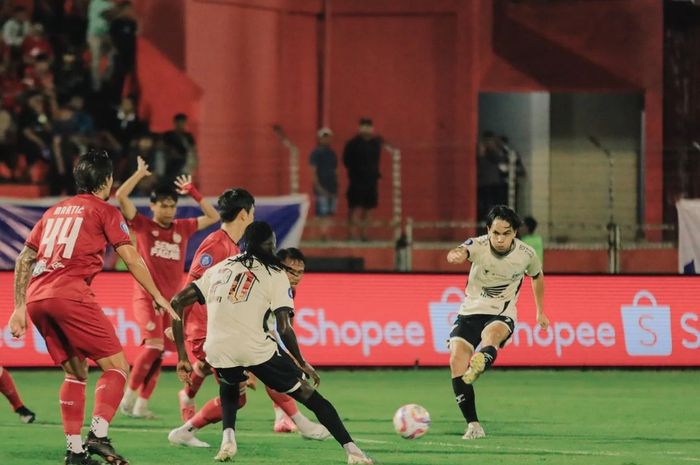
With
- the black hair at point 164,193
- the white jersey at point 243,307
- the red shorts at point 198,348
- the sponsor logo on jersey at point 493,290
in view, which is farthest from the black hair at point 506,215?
the black hair at point 164,193

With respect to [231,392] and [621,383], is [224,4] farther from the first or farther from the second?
[231,392]

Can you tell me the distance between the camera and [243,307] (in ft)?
31.8

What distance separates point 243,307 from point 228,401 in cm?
85

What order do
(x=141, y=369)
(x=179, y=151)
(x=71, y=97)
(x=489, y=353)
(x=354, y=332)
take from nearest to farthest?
(x=489, y=353), (x=141, y=369), (x=354, y=332), (x=179, y=151), (x=71, y=97)

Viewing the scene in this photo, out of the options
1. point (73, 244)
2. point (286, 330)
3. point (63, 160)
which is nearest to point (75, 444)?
point (73, 244)

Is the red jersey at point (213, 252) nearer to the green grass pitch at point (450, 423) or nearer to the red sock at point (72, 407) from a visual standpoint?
the green grass pitch at point (450, 423)

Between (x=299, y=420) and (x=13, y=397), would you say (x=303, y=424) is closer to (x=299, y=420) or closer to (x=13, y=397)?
(x=299, y=420)

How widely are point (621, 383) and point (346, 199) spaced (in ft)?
24.9

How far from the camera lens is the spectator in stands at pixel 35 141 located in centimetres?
2188

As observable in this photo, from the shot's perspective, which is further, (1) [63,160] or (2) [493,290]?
(1) [63,160]

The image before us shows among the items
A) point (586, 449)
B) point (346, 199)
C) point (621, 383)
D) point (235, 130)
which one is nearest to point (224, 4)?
point (235, 130)

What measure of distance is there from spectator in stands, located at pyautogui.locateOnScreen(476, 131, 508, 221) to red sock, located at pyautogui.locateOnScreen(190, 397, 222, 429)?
1221 centimetres

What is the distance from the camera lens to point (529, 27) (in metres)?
28.2

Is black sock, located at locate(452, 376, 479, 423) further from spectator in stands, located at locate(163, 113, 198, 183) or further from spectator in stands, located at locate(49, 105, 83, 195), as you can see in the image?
spectator in stands, located at locate(49, 105, 83, 195)
